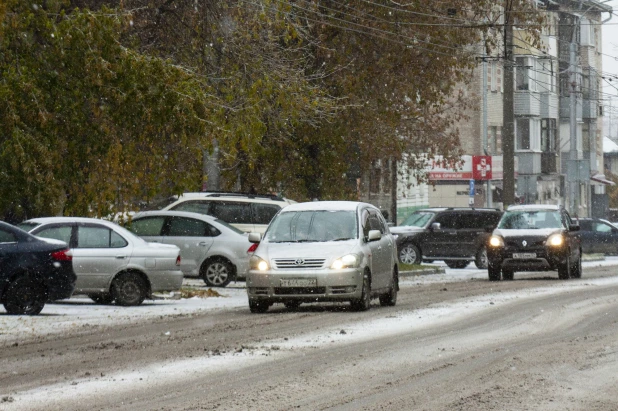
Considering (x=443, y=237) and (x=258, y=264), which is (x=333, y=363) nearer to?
(x=258, y=264)

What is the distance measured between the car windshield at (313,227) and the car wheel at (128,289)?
289cm

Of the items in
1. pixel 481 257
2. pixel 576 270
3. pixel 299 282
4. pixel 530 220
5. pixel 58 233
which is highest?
pixel 530 220

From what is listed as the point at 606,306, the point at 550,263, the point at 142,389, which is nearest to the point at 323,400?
the point at 142,389

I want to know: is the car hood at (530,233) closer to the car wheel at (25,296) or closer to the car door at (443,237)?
the car door at (443,237)

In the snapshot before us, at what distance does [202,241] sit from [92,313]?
834 cm

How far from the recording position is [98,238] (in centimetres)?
2319

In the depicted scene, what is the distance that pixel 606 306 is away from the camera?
21.5 meters

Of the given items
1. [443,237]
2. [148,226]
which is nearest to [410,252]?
[443,237]

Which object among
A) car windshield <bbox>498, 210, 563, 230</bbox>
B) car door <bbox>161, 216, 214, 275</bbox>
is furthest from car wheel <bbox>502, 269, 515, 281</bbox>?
car door <bbox>161, 216, 214, 275</bbox>

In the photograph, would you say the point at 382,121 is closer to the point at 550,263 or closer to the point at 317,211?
the point at 550,263

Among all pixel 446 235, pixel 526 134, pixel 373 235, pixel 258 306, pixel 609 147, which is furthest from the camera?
pixel 609 147

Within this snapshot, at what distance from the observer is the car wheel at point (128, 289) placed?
23.1 m

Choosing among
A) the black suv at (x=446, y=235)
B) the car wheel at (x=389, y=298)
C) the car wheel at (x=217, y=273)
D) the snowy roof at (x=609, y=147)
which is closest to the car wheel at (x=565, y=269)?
the car wheel at (x=217, y=273)

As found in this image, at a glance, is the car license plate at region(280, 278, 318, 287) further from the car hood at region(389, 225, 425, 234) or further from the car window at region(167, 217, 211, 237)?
the car hood at region(389, 225, 425, 234)
